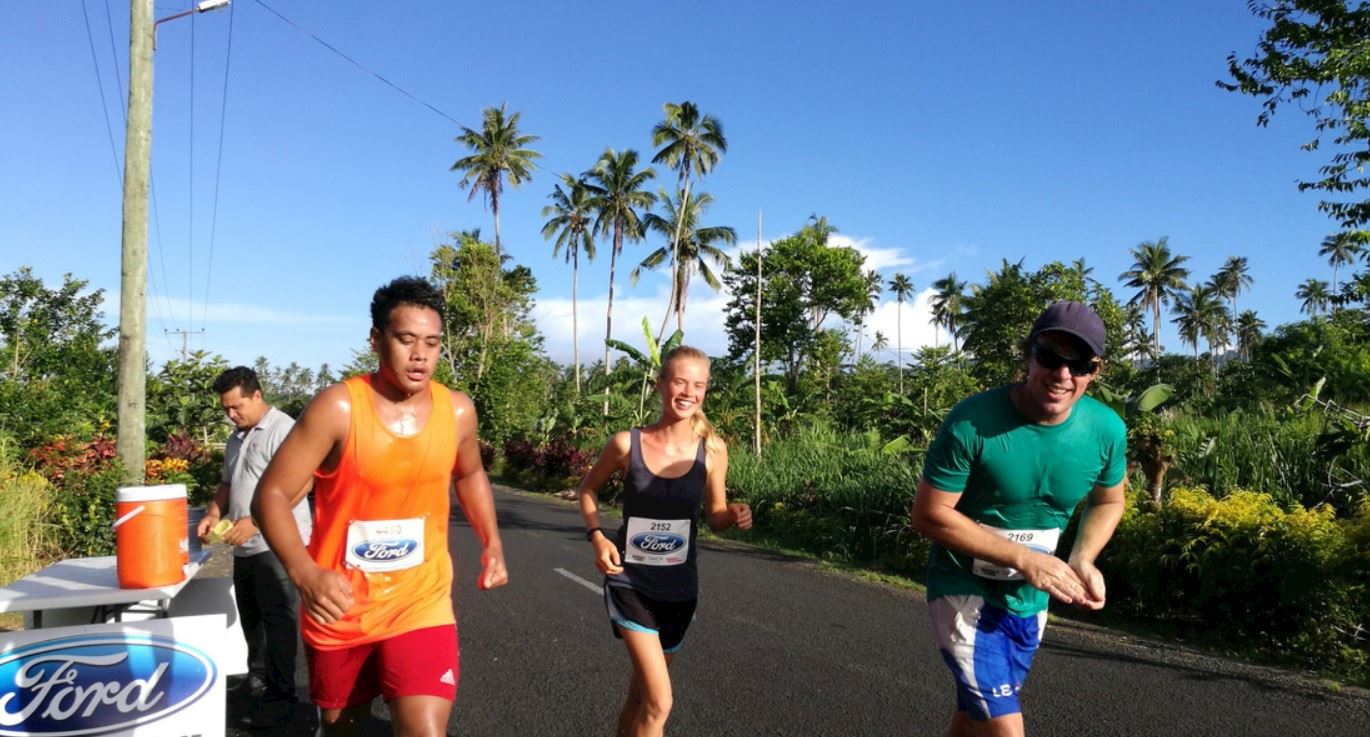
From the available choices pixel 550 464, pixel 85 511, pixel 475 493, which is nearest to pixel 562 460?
pixel 550 464

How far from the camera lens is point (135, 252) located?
9.23 m

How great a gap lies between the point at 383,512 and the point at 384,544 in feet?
0.36

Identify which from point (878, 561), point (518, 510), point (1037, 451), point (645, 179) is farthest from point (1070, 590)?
point (645, 179)

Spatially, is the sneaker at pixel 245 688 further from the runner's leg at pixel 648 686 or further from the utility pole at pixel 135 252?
the utility pole at pixel 135 252

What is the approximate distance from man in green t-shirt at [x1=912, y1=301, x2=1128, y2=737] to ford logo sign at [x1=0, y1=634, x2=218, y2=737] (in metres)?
2.88

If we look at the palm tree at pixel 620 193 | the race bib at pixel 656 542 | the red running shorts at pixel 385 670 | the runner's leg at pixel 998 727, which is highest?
the palm tree at pixel 620 193

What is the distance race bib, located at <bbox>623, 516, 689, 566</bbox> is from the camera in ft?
12.5

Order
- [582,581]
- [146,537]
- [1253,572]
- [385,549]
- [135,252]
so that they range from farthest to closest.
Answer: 1. [582,581]
2. [135,252]
3. [1253,572]
4. [146,537]
5. [385,549]

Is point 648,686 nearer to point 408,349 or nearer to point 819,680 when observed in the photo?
point 408,349

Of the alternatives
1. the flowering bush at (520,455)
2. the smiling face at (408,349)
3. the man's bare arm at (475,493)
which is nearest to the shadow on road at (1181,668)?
the man's bare arm at (475,493)

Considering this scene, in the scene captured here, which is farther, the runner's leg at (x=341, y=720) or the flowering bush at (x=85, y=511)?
the flowering bush at (x=85, y=511)

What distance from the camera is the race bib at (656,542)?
3809 millimetres

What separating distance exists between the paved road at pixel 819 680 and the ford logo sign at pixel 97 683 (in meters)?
1.48

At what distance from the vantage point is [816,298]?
44.7 meters
